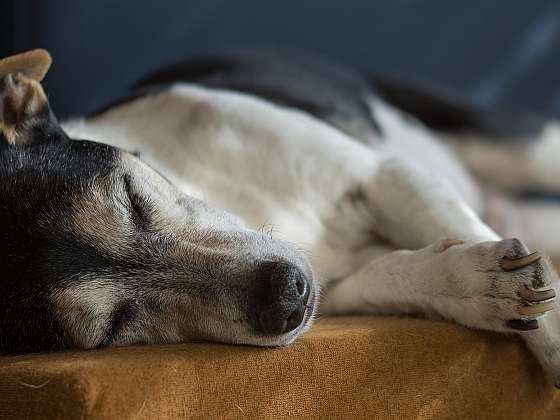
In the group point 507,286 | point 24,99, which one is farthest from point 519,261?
point 24,99

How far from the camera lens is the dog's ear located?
1.99 m

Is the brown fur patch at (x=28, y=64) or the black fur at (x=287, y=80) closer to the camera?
the brown fur patch at (x=28, y=64)

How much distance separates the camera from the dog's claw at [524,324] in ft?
5.49

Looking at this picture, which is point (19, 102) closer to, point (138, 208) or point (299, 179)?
point (138, 208)

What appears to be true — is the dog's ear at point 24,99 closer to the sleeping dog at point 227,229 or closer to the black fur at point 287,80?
the sleeping dog at point 227,229

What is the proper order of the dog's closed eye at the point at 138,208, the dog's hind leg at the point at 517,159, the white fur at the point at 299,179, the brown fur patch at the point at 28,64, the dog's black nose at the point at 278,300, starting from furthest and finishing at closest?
the dog's hind leg at the point at 517,159, the white fur at the point at 299,179, the brown fur patch at the point at 28,64, the dog's closed eye at the point at 138,208, the dog's black nose at the point at 278,300

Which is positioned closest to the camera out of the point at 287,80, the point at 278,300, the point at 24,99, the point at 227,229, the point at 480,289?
the point at 278,300

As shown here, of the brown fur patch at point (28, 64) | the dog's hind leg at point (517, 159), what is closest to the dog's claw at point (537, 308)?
the brown fur patch at point (28, 64)

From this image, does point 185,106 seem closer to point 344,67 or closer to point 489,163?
point 344,67

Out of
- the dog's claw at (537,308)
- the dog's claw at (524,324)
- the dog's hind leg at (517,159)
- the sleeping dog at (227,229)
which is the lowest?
the dog's hind leg at (517,159)

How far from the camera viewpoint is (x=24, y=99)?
203cm

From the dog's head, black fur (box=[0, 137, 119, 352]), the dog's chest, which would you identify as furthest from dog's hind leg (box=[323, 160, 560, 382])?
black fur (box=[0, 137, 119, 352])

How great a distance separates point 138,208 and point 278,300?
0.45 meters

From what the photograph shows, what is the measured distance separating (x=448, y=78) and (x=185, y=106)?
173cm
